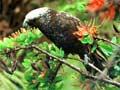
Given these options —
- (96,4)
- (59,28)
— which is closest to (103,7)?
(96,4)

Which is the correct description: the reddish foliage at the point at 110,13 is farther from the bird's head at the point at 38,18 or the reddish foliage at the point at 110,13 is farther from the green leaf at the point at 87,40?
→ the bird's head at the point at 38,18

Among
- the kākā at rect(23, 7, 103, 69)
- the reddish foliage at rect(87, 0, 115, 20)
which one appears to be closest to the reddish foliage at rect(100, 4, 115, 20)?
the reddish foliage at rect(87, 0, 115, 20)

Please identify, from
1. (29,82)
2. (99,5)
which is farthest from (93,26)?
(29,82)

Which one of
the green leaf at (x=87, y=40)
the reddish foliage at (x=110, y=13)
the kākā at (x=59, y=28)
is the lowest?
the green leaf at (x=87, y=40)

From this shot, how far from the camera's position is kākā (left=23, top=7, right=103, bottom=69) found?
1.33 metres

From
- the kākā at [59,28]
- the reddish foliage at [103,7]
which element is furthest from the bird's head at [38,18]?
the reddish foliage at [103,7]

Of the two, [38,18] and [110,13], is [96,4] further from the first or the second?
[38,18]

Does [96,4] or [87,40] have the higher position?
[96,4]

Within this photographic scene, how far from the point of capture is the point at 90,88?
122cm

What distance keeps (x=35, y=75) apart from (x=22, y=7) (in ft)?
8.37

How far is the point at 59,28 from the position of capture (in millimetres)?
1337

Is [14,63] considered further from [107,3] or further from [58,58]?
[107,3]

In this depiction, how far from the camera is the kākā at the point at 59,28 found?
133 cm

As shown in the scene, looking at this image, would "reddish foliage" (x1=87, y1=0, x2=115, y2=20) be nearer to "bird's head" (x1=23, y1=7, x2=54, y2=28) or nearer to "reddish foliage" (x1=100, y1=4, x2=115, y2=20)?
"reddish foliage" (x1=100, y1=4, x2=115, y2=20)
